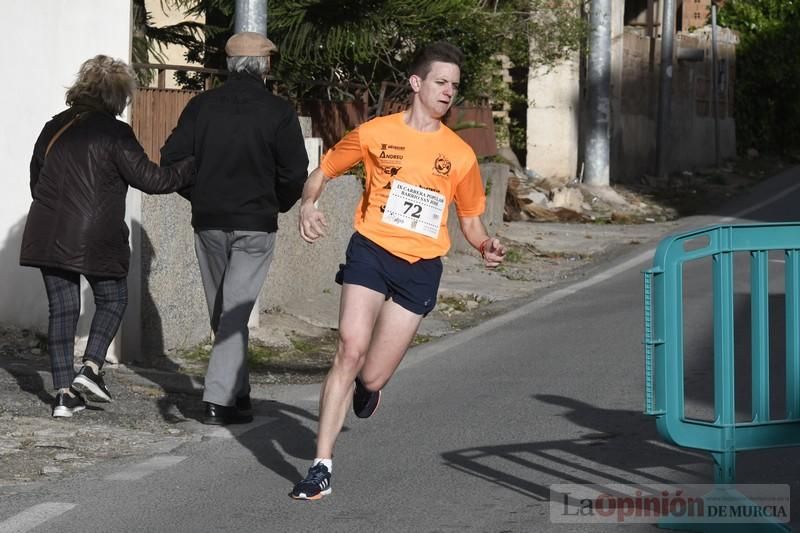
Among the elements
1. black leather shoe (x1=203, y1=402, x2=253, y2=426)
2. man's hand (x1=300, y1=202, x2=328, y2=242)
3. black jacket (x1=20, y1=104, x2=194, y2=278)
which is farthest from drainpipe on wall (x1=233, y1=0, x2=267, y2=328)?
man's hand (x1=300, y1=202, x2=328, y2=242)

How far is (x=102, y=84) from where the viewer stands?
820 cm

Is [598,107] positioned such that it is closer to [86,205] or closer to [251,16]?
[251,16]

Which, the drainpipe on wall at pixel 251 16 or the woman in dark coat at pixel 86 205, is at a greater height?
the drainpipe on wall at pixel 251 16

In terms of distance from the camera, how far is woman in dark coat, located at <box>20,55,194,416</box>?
8.04 m

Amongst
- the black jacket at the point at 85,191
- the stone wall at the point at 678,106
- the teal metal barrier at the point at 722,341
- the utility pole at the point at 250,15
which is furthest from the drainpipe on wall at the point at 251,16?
the stone wall at the point at 678,106

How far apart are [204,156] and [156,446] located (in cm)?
151

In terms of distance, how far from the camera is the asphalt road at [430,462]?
6.07 m

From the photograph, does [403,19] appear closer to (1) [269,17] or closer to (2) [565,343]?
(1) [269,17]

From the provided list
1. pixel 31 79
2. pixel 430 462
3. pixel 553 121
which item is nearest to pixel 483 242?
pixel 430 462

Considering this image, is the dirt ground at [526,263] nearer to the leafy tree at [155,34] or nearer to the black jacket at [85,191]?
the black jacket at [85,191]

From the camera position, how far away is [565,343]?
442 inches

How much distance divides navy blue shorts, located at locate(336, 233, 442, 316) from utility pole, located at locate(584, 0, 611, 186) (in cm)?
1942

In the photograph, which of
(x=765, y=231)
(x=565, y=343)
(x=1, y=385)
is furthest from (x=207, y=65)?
(x=765, y=231)

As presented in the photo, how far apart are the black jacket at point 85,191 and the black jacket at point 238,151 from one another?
0.14 m
